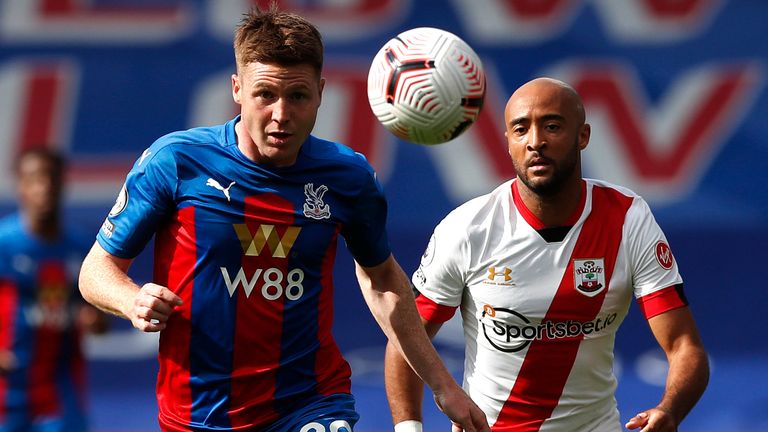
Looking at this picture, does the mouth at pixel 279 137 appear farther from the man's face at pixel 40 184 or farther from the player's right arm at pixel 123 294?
the man's face at pixel 40 184

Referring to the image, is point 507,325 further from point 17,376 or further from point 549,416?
point 17,376

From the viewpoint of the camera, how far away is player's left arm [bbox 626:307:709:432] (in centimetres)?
479

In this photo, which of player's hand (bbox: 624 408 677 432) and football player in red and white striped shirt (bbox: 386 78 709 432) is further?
football player in red and white striped shirt (bbox: 386 78 709 432)

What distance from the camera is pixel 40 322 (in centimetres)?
836

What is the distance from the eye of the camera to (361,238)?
4.92 m

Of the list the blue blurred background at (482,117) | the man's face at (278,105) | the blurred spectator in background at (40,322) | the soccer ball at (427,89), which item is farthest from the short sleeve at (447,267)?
the blue blurred background at (482,117)

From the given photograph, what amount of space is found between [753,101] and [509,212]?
6.20 meters

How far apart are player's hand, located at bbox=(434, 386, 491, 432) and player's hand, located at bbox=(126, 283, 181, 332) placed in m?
1.11

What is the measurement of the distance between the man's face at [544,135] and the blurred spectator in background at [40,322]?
12.4ft

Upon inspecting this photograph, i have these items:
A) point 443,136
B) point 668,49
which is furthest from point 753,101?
point 443,136

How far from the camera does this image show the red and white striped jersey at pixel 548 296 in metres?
5.42

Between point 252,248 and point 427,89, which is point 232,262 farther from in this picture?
point 427,89

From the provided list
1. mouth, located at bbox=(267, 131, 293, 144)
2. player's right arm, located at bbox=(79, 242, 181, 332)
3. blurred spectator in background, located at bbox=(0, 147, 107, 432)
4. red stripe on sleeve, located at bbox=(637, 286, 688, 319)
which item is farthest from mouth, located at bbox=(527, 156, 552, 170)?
blurred spectator in background, located at bbox=(0, 147, 107, 432)

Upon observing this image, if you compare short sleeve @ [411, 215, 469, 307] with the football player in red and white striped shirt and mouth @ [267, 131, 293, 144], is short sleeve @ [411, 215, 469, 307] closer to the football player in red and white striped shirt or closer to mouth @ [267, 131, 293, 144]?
the football player in red and white striped shirt
